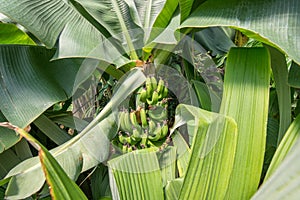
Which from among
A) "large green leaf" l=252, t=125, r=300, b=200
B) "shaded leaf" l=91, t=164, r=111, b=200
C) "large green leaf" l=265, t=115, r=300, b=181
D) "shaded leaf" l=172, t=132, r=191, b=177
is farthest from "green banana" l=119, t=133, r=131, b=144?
"large green leaf" l=252, t=125, r=300, b=200

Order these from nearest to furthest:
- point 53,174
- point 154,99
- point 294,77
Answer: point 53,174 < point 294,77 < point 154,99

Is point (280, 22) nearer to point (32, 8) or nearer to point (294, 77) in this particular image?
point (294, 77)

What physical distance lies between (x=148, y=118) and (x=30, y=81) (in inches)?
12.0

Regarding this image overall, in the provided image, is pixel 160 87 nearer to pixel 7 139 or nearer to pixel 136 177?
pixel 136 177

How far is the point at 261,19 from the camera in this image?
522 mm

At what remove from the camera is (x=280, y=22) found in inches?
20.2

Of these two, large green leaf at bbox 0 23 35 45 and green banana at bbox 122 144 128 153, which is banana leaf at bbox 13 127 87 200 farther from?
large green leaf at bbox 0 23 35 45

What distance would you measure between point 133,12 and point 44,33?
216mm

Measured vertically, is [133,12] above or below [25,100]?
above

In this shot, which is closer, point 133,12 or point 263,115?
point 263,115

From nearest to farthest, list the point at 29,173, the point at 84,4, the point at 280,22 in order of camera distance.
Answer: the point at 280,22, the point at 29,173, the point at 84,4

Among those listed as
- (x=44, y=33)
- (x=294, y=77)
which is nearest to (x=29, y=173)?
(x=44, y=33)

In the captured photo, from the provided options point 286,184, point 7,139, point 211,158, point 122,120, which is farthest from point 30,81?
point 286,184

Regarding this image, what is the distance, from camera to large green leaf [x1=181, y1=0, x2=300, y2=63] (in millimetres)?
479
